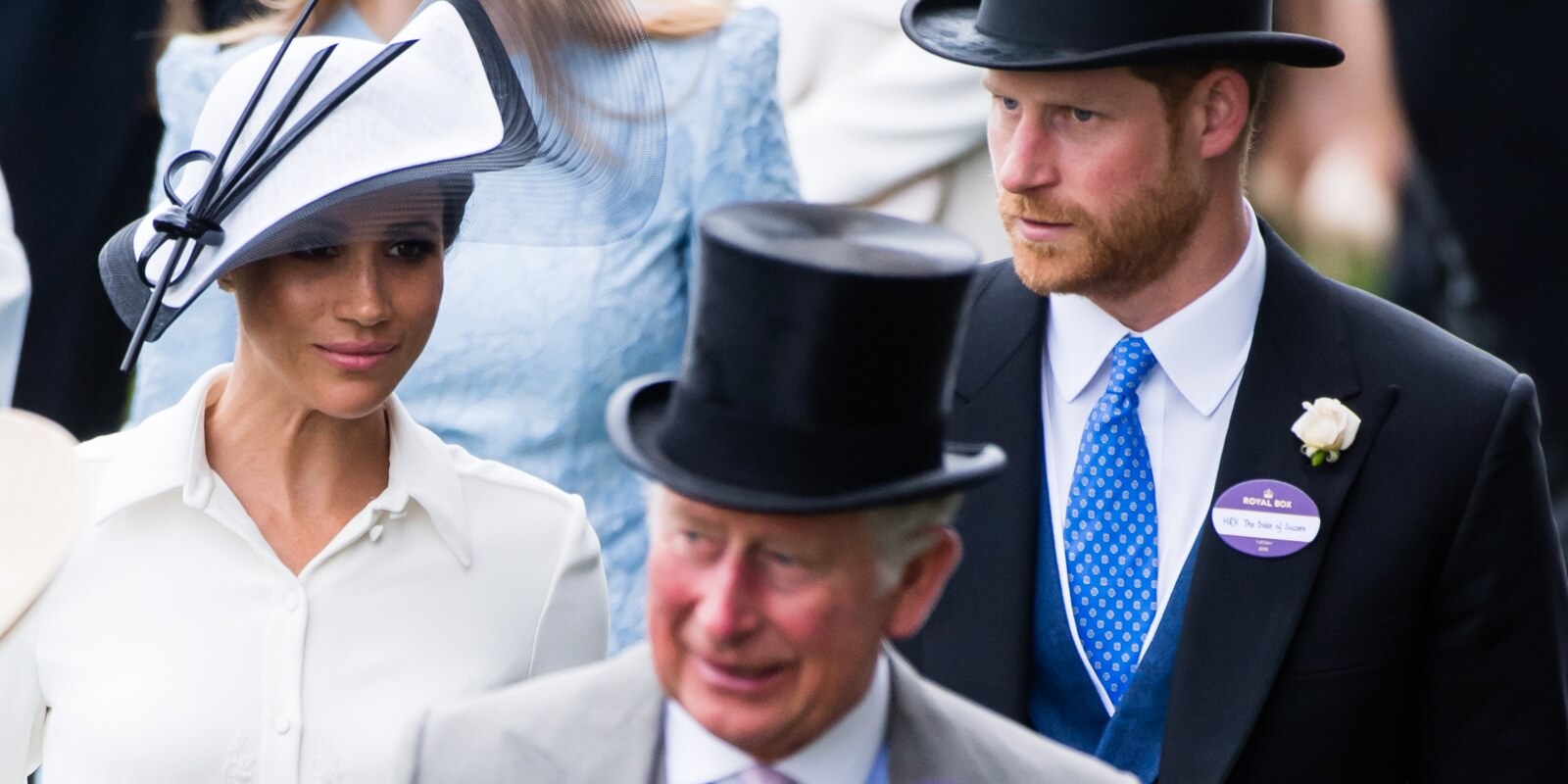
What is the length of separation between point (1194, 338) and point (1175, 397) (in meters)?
0.09

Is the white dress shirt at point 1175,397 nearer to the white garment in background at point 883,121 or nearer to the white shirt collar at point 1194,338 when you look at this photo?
the white shirt collar at point 1194,338

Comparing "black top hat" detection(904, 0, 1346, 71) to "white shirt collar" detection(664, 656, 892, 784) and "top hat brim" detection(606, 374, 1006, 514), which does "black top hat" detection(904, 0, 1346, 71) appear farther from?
"white shirt collar" detection(664, 656, 892, 784)

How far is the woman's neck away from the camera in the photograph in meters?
3.38

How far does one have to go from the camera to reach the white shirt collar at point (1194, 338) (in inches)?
147

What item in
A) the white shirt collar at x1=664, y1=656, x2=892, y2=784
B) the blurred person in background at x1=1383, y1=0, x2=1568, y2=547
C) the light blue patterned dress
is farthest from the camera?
the blurred person in background at x1=1383, y1=0, x2=1568, y2=547

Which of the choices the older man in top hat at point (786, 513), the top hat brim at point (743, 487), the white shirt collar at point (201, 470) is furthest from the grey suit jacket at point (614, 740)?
the white shirt collar at point (201, 470)

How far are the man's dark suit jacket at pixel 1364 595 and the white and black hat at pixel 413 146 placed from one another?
0.74 meters

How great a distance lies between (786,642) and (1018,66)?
1264mm

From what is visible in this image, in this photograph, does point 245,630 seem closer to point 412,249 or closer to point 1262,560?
point 412,249

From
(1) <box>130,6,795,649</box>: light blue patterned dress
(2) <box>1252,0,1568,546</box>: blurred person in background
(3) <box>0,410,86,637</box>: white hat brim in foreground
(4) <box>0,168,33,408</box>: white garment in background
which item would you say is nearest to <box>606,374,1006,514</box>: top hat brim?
(3) <box>0,410,86,637</box>: white hat brim in foreground

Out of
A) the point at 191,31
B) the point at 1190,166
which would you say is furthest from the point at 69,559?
the point at 191,31

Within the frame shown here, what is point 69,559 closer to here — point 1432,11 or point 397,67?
point 397,67

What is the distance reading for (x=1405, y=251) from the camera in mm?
5590

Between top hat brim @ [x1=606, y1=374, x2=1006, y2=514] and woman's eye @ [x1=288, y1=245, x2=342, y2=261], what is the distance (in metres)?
0.66
